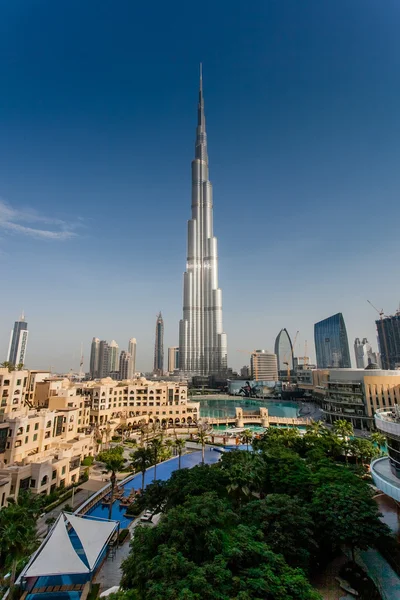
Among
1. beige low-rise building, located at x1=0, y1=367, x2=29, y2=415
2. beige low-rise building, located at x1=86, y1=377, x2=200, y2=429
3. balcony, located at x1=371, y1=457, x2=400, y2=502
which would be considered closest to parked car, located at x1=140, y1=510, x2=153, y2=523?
balcony, located at x1=371, y1=457, x2=400, y2=502

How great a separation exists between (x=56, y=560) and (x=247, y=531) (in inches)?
608

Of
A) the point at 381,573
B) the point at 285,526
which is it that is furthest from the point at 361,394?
the point at 285,526

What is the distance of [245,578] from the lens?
1603 centimetres

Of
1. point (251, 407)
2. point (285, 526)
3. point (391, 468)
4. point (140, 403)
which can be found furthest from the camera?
point (251, 407)

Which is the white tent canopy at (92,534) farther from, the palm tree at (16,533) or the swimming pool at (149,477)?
the swimming pool at (149,477)

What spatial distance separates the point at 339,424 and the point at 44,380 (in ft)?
231

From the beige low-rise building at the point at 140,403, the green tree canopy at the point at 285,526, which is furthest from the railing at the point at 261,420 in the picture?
the green tree canopy at the point at 285,526

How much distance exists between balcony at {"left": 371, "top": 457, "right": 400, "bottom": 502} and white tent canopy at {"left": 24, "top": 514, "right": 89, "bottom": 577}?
2376 centimetres

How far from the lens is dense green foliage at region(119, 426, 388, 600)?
15383 millimetres

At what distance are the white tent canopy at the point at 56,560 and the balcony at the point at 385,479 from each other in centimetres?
2376

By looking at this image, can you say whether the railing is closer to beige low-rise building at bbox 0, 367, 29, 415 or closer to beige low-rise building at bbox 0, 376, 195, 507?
beige low-rise building at bbox 0, 376, 195, 507

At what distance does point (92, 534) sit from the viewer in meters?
27.4

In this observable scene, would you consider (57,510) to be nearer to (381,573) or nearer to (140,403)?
(381,573)

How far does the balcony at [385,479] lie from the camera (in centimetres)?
2429
